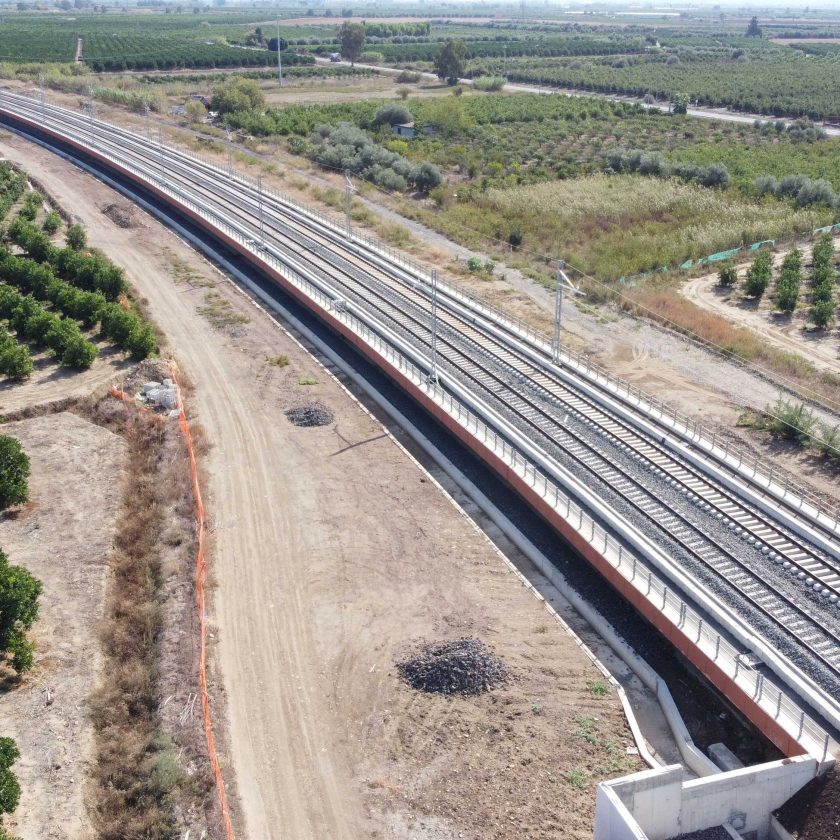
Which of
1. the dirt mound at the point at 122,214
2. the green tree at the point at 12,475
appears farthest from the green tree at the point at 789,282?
the dirt mound at the point at 122,214

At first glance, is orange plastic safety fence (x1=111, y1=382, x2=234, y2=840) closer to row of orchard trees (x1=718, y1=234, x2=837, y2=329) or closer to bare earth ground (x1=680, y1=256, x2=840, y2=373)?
bare earth ground (x1=680, y1=256, x2=840, y2=373)

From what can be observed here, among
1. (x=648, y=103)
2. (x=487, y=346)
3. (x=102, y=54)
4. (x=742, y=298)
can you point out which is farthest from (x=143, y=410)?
(x=102, y=54)

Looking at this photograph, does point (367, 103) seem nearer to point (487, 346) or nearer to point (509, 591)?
point (487, 346)

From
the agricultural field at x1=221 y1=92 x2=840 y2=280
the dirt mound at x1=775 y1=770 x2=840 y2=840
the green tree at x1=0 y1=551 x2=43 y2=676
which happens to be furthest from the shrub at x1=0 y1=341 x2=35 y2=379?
the dirt mound at x1=775 y1=770 x2=840 y2=840

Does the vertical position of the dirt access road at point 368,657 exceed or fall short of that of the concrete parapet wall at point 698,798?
it falls short

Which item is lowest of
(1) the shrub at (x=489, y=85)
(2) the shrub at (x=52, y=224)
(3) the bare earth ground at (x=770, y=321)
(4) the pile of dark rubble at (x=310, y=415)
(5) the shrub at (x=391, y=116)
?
(4) the pile of dark rubble at (x=310, y=415)

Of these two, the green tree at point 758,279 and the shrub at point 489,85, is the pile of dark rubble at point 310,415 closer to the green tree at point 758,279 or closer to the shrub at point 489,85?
the green tree at point 758,279
